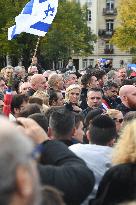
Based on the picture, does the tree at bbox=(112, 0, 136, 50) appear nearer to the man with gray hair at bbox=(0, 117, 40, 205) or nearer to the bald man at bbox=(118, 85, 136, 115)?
the bald man at bbox=(118, 85, 136, 115)

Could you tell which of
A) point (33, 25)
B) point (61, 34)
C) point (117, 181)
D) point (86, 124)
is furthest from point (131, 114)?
point (61, 34)

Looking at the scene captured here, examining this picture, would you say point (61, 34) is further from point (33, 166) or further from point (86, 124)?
point (33, 166)

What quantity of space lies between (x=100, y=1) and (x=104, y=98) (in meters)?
72.9

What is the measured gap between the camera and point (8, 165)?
6.22 ft

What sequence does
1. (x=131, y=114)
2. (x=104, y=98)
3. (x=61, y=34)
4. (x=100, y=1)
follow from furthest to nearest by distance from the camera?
(x=100, y=1) < (x=61, y=34) < (x=104, y=98) < (x=131, y=114)

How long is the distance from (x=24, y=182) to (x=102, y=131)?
8.06ft

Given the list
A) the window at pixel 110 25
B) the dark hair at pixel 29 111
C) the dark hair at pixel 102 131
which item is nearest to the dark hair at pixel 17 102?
the dark hair at pixel 29 111

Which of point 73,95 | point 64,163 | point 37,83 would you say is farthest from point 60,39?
point 64,163

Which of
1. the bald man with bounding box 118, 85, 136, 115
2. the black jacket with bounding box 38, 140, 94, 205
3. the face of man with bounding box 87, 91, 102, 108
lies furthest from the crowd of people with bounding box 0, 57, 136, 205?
the face of man with bounding box 87, 91, 102, 108

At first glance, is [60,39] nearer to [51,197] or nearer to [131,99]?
[131,99]

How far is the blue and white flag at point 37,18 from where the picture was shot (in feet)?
38.4

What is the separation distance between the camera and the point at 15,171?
1.90 metres

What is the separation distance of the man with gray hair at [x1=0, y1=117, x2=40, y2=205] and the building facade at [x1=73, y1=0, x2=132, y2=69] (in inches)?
3036

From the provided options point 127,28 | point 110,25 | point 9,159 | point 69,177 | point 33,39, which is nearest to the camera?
point 9,159
